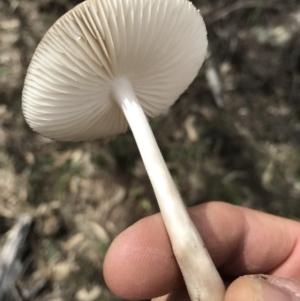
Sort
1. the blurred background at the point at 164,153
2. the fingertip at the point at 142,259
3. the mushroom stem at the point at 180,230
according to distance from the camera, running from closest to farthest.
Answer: the mushroom stem at the point at 180,230
the fingertip at the point at 142,259
the blurred background at the point at 164,153

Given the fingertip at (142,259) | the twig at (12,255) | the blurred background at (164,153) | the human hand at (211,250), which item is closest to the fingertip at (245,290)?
the human hand at (211,250)

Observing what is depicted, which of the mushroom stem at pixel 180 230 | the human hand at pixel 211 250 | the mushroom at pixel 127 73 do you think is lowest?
the human hand at pixel 211 250

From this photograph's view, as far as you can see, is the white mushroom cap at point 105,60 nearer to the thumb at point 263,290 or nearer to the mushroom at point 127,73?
the mushroom at point 127,73

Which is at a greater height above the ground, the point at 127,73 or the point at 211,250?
the point at 127,73

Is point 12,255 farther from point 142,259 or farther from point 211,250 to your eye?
point 211,250

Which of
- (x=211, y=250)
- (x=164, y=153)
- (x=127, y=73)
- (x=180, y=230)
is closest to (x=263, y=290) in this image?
(x=180, y=230)

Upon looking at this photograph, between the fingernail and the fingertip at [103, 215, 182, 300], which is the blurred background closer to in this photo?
the fingertip at [103, 215, 182, 300]

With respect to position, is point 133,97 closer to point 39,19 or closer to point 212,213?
point 212,213
